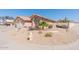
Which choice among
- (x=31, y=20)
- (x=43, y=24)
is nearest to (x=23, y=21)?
(x=31, y=20)

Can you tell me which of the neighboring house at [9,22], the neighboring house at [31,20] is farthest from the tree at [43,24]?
the neighboring house at [9,22]

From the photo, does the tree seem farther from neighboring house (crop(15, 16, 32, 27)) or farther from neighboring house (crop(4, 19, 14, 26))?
neighboring house (crop(4, 19, 14, 26))

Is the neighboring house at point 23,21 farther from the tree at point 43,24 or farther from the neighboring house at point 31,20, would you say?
the tree at point 43,24

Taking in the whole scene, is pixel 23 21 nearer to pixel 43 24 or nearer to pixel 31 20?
pixel 31 20

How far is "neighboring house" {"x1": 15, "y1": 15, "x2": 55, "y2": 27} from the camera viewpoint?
4.68 feet

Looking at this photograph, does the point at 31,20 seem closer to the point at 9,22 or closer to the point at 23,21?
the point at 23,21

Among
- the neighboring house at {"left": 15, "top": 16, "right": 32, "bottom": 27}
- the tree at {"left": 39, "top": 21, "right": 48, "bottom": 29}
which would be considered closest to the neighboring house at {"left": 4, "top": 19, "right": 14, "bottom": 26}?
the neighboring house at {"left": 15, "top": 16, "right": 32, "bottom": 27}

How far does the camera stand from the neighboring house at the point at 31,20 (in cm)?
143

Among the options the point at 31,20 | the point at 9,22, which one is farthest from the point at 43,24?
the point at 9,22

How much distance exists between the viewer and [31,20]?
1438 millimetres

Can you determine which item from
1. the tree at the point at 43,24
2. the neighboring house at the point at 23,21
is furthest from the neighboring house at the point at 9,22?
the tree at the point at 43,24
